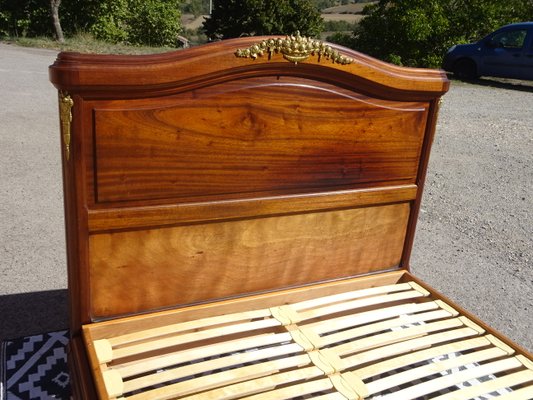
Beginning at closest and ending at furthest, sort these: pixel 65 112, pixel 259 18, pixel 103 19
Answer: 1. pixel 65 112
2. pixel 259 18
3. pixel 103 19

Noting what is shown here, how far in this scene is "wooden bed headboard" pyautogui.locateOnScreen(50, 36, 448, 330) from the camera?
1.74 meters

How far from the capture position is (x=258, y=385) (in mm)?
1742

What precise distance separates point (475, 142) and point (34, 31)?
13.9 metres

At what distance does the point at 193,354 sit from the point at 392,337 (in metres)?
0.75

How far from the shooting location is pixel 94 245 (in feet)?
6.05

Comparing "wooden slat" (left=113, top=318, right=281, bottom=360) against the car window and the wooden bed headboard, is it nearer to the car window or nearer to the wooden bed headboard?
the wooden bed headboard

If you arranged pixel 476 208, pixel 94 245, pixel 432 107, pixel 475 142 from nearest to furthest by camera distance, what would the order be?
pixel 94 245
pixel 432 107
pixel 476 208
pixel 475 142

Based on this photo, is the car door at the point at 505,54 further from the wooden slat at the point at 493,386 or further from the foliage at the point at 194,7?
the foliage at the point at 194,7

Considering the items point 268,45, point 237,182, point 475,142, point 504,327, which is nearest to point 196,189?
point 237,182

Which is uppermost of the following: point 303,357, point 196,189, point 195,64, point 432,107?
point 195,64

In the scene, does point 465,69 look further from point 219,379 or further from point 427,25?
point 219,379

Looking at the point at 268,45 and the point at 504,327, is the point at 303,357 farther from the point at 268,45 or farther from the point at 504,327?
the point at 504,327

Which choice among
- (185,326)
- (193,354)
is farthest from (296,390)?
(185,326)

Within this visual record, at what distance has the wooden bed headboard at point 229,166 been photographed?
1736 millimetres
